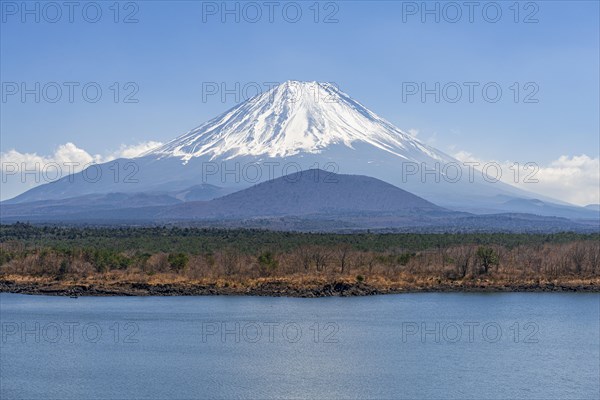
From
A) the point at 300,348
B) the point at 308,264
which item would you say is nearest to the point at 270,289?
the point at 308,264

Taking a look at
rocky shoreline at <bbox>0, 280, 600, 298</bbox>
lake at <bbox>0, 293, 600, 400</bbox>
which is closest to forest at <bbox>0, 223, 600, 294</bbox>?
rocky shoreline at <bbox>0, 280, 600, 298</bbox>

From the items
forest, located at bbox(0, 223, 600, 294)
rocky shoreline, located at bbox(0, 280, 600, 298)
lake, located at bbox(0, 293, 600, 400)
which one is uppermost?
forest, located at bbox(0, 223, 600, 294)

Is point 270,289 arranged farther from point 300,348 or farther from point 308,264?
point 300,348

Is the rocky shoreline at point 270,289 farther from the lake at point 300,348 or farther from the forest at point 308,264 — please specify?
the lake at point 300,348

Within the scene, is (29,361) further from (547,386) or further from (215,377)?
(547,386)

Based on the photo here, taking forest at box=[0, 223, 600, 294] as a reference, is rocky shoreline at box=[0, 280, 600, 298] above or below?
below

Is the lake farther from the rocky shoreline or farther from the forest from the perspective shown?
the forest
